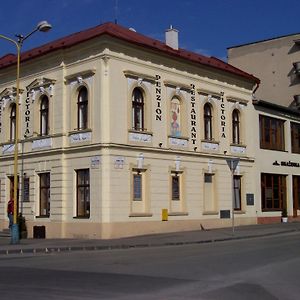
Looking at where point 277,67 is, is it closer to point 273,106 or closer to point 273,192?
point 273,106

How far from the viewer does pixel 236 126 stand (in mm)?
34812

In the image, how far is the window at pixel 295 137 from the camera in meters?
40.9

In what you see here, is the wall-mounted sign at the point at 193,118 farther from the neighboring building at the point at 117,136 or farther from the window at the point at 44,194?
the window at the point at 44,194

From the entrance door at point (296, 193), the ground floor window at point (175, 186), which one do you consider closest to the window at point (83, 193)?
the ground floor window at point (175, 186)

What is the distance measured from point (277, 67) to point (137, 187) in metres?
28.9

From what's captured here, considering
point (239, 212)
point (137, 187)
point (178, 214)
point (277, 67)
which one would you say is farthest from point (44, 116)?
point (277, 67)

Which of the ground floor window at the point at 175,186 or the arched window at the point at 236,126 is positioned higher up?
the arched window at the point at 236,126

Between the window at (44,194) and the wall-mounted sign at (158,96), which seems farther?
the wall-mounted sign at (158,96)

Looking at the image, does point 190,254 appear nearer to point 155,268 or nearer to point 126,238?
point 155,268

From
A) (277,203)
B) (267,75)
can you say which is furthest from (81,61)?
(267,75)

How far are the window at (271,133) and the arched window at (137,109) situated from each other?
11587 mm

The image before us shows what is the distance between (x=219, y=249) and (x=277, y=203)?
781 inches

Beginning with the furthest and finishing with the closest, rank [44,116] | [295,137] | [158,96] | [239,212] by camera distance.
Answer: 1. [295,137]
2. [239,212]
3. [44,116]
4. [158,96]

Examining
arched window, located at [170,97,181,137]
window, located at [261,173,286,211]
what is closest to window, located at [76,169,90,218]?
arched window, located at [170,97,181,137]
